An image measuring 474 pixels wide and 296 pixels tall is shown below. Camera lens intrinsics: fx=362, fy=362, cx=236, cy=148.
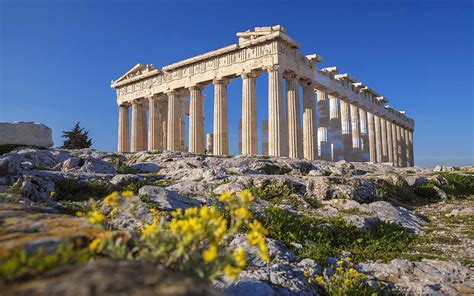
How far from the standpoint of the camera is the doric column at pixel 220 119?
33.1 m

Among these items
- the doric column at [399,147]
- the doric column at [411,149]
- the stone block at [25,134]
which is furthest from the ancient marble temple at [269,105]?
the stone block at [25,134]

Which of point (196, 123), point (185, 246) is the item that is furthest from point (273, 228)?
point (196, 123)

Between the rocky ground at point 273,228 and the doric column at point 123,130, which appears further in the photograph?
the doric column at point 123,130

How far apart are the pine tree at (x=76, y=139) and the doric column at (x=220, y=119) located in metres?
18.4

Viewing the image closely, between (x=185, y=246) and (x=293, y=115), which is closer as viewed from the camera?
(x=185, y=246)

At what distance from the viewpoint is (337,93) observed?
39906mm

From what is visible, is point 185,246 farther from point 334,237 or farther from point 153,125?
point 153,125

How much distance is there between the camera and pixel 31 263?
75.4 inches

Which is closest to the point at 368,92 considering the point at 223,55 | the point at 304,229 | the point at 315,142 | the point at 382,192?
the point at 315,142

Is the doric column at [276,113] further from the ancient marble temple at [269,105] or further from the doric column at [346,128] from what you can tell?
the doric column at [346,128]

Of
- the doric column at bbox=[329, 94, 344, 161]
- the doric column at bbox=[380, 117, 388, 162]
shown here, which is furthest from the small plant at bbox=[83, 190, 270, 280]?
the doric column at bbox=[380, 117, 388, 162]

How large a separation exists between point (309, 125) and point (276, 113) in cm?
637

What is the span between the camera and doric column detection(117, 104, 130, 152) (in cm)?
4381

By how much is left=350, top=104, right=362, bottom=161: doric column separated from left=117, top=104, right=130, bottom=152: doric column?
27290mm
